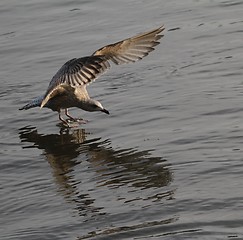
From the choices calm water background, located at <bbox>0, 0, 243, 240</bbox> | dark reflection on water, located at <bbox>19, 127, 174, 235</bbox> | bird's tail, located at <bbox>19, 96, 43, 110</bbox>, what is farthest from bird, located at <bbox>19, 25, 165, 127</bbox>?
dark reflection on water, located at <bbox>19, 127, 174, 235</bbox>

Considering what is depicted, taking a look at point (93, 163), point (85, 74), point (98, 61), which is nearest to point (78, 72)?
point (85, 74)

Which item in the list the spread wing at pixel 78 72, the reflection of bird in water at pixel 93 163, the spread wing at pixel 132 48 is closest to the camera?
the reflection of bird in water at pixel 93 163

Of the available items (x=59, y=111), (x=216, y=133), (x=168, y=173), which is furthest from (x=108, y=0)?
(x=168, y=173)

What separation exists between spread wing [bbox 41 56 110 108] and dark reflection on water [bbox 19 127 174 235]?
452 millimetres

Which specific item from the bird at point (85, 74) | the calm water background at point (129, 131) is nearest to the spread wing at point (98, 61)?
the bird at point (85, 74)

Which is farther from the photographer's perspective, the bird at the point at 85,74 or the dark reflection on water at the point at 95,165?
the bird at the point at 85,74

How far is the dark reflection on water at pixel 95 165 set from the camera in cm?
723

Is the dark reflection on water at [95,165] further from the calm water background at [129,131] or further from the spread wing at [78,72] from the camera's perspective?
the spread wing at [78,72]

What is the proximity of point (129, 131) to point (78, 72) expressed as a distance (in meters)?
0.77

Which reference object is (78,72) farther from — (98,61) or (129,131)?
(129,131)

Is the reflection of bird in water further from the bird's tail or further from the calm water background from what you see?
the bird's tail

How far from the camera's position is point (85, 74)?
9.08 meters

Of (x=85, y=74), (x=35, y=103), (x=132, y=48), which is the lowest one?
(x=35, y=103)

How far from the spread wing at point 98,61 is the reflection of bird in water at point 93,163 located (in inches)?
18.1
